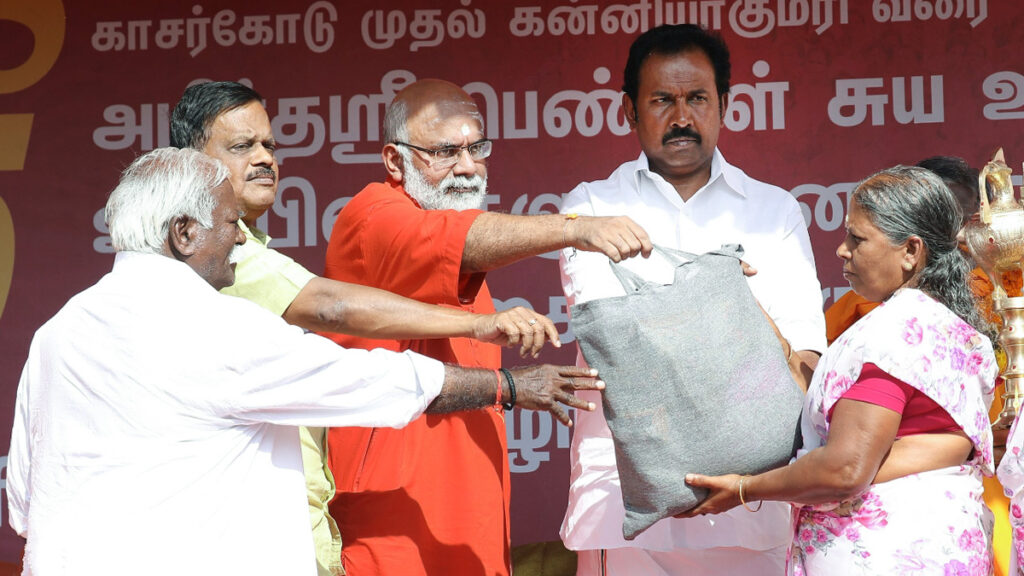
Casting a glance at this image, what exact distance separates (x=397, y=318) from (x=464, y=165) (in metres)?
0.69

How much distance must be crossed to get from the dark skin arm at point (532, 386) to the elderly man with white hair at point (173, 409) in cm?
18

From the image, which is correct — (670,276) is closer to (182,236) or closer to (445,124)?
(445,124)

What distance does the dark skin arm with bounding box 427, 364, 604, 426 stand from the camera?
270cm

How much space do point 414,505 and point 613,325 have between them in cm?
81

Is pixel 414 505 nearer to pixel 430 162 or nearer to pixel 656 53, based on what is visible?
pixel 430 162

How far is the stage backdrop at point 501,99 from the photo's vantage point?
496cm

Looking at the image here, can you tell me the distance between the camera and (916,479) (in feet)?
8.93

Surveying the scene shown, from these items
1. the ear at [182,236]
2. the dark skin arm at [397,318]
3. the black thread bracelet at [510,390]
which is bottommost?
the black thread bracelet at [510,390]

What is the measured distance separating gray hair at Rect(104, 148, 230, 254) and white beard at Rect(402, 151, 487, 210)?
95cm

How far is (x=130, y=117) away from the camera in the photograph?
5.13 meters

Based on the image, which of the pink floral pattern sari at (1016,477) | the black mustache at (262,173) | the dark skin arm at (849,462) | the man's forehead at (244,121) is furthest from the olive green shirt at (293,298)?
the pink floral pattern sari at (1016,477)

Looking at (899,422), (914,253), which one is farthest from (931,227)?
(899,422)

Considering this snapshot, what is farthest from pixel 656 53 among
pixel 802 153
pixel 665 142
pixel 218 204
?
pixel 218 204

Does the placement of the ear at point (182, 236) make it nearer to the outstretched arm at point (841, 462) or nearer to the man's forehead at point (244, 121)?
the man's forehead at point (244, 121)
